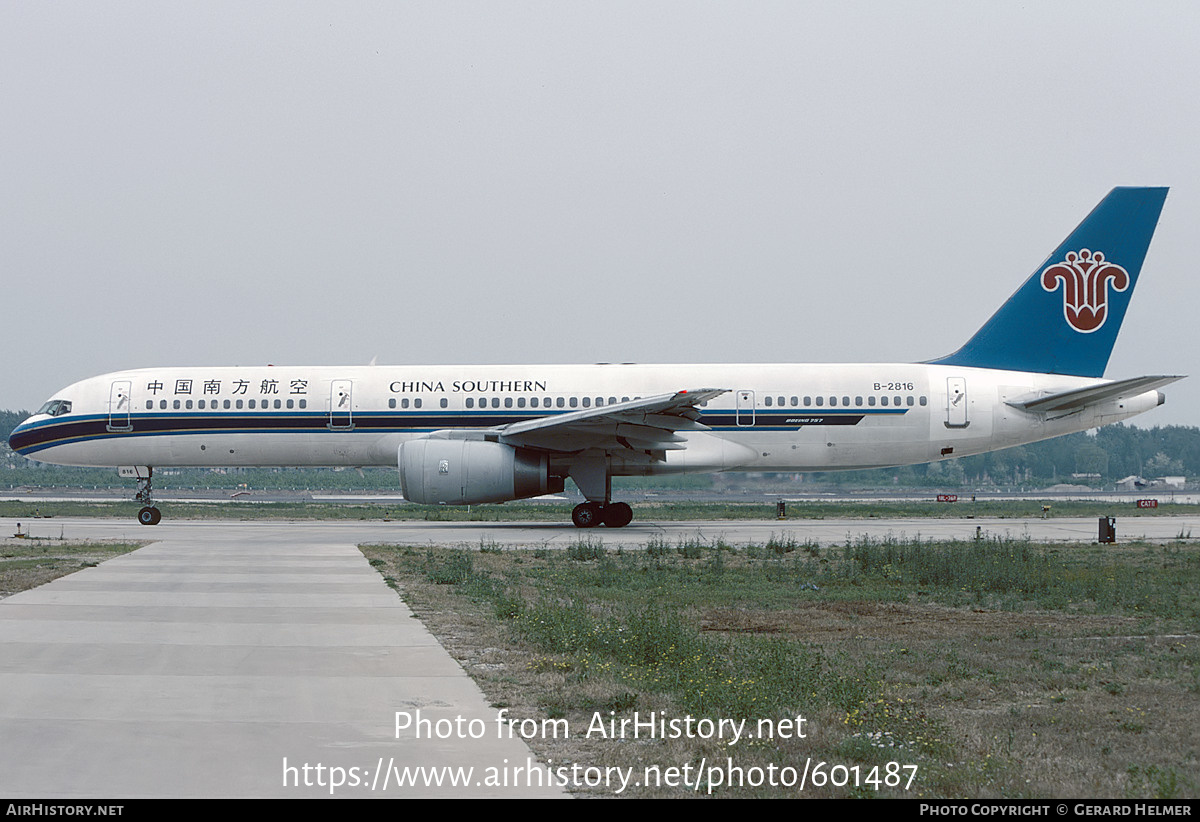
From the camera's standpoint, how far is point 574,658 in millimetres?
8938

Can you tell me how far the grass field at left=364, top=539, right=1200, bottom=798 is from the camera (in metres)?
5.92

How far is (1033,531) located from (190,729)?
71.4 feet

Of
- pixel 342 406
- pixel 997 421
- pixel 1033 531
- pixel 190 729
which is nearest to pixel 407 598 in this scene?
pixel 190 729

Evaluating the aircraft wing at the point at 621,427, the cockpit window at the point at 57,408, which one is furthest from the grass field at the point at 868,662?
the cockpit window at the point at 57,408

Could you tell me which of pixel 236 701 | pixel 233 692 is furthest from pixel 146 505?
pixel 236 701

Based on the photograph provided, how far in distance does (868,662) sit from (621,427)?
1613 cm

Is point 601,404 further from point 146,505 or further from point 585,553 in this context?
point 146,505

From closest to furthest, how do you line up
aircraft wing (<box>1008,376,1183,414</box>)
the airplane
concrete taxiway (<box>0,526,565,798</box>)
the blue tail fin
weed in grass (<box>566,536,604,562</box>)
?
concrete taxiway (<box>0,526,565,798</box>) < weed in grass (<box>566,536,604,562</box>) < aircraft wing (<box>1008,376,1183,414</box>) < the airplane < the blue tail fin

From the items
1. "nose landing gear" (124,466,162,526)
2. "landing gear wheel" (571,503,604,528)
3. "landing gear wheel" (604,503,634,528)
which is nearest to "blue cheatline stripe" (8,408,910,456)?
"nose landing gear" (124,466,162,526)

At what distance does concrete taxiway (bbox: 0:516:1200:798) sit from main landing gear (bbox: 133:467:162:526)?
11953 mm

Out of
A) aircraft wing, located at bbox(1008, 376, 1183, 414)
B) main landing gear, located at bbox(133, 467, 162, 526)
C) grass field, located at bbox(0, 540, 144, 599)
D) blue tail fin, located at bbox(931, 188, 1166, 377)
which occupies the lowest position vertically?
grass field, located at bbox(0, 540, 144, 599)

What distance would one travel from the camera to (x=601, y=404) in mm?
26844

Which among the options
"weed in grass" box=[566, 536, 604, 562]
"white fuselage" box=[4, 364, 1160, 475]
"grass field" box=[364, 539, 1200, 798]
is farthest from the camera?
"white fuselage" box=[4, 364, 1160, 475]

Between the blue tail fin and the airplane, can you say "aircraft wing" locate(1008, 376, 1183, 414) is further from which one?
the blue tail fin
